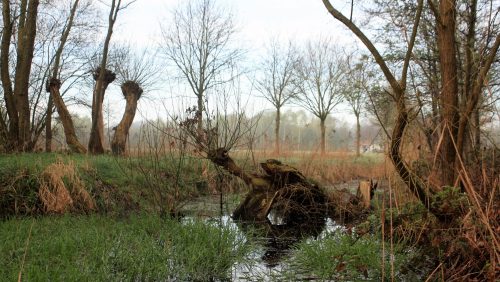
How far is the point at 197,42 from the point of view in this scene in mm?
24656

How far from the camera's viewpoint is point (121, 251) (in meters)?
4.17

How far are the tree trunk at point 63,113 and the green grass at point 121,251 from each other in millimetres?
8379

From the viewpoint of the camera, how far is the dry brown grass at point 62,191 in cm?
646

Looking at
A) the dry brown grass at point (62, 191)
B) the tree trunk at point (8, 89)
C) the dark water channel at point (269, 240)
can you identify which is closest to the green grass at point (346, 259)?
the dark water channel at point (269, 240)

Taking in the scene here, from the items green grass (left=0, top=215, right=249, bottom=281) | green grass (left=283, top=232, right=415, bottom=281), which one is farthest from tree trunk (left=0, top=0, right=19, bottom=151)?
green grass (left=283, top=232, right=415, bottom=281)

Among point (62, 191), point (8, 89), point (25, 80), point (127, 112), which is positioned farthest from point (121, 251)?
point (127, 112)

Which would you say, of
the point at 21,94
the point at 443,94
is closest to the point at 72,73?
the point at 21,94

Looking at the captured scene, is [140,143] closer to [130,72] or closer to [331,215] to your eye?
[331,215]

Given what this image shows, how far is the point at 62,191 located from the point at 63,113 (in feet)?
25.2

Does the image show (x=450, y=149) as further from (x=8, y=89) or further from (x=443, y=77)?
(x=8, y=89)

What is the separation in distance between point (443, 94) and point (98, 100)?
11.8 meters

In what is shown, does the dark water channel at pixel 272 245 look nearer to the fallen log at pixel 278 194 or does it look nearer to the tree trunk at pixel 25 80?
the fallen log at pixel 278 194

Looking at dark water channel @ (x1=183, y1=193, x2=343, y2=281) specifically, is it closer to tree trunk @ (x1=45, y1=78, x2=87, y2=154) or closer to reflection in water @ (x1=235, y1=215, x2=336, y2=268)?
reflection in water @ (x1=235, y1=215, x2=336, y2=268)

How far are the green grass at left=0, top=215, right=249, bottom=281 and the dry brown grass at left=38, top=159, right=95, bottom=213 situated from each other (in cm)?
83
